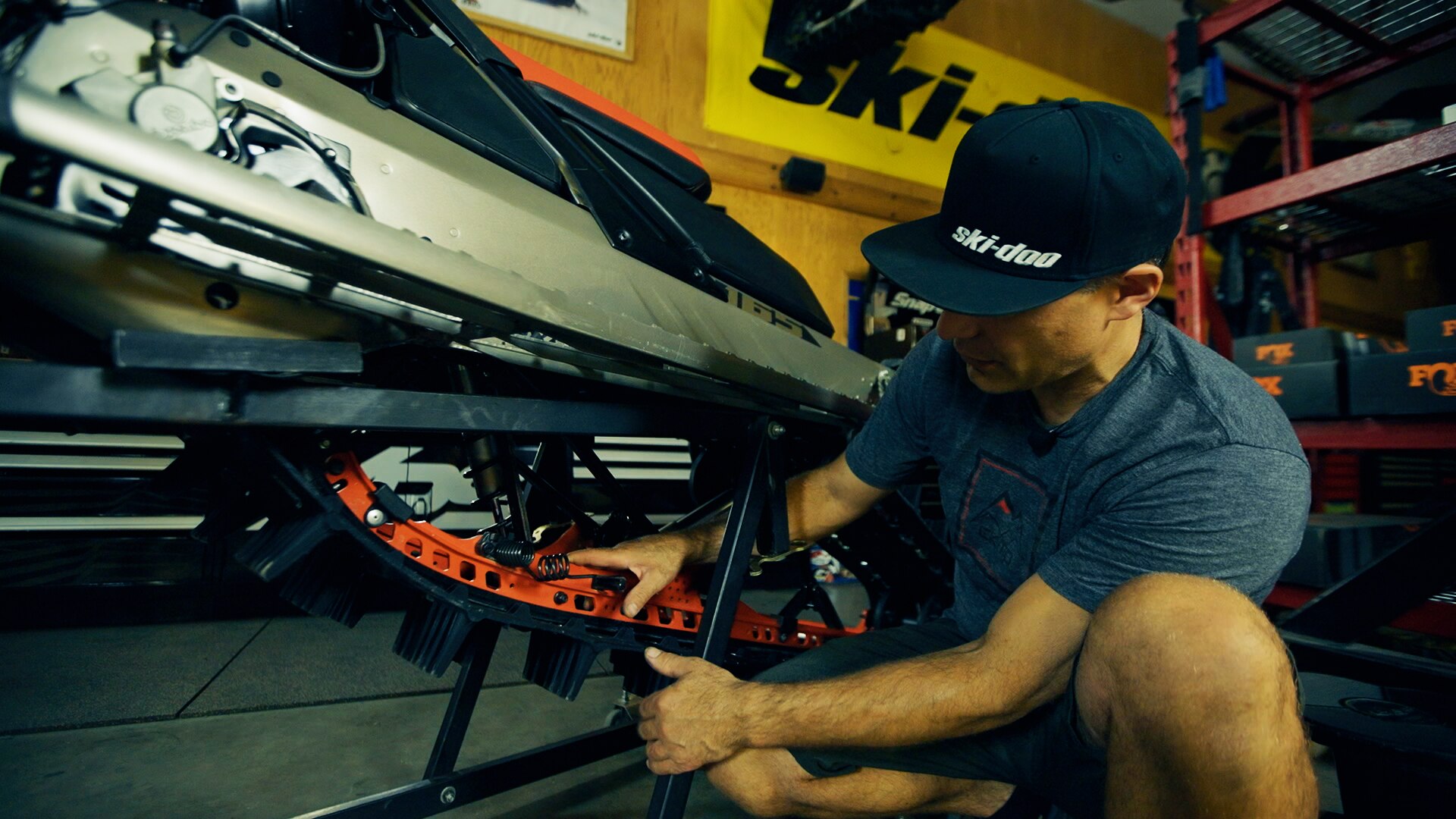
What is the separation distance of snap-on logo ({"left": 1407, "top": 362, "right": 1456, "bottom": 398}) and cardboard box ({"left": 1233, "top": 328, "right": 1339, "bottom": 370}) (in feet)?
0.68

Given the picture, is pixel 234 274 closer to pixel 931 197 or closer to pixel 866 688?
pixel 866 688

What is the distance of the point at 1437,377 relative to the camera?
1678 mm

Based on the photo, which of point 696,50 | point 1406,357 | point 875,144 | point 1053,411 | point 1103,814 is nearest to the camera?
point 1103,814

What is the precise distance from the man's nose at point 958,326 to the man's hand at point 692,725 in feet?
1.65

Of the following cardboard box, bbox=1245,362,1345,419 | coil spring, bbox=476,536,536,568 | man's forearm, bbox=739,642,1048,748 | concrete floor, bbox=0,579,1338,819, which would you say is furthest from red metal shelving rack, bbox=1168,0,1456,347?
coil spring, bbox=476,536,536,568

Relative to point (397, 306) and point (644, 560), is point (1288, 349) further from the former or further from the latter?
point (397, 306)

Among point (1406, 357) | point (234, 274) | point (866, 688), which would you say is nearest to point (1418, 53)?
point (1406, 357)

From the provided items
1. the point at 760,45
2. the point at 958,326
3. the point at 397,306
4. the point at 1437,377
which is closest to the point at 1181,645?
the point at 958,326

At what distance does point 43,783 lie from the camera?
1255mm

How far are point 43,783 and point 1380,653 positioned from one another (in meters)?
2.40

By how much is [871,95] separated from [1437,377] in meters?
2.27

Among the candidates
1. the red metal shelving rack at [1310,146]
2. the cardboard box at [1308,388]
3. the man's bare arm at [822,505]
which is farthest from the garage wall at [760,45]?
the man's bare arm at [822,505]

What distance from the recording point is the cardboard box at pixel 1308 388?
1.90 metres

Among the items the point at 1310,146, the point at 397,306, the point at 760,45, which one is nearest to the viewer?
Result: the point at 397,306
